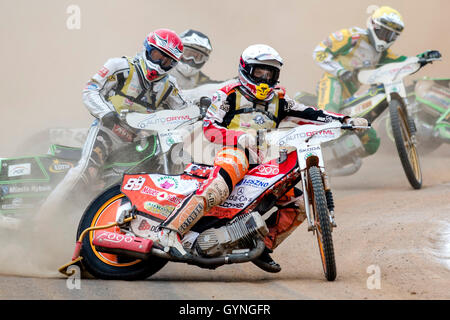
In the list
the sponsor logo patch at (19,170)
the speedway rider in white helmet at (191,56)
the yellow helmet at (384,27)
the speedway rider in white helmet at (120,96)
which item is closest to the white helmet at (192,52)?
the speedway rider in white helmet at (191,56)

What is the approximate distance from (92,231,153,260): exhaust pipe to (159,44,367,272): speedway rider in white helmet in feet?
0.49

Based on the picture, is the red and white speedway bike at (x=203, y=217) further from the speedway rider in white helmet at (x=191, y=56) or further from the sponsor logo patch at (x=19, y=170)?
the speedway rider in white helmet at (x=191, y=56)

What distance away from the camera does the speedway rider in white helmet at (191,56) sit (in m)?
11.0

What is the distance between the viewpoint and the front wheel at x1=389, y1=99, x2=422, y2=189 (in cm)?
931

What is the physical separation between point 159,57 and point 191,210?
2691 mm

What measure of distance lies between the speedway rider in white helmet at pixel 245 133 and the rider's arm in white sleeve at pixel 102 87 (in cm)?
209

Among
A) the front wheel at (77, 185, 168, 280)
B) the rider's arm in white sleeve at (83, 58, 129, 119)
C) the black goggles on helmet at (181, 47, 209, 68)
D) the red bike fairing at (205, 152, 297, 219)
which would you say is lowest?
the black goggles on helmet at (181, 47, 209, 68)

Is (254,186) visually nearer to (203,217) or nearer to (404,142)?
(203,217)

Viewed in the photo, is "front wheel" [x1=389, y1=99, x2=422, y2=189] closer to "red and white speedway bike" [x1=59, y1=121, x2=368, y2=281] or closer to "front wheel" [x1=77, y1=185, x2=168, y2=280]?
"red and white speedway bike" [x1=59, y1=121, x2=368, y2=281]

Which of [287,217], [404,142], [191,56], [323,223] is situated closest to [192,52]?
[191,56]

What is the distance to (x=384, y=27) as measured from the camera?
10977mm

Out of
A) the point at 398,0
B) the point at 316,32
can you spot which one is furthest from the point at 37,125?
the point at 398,0

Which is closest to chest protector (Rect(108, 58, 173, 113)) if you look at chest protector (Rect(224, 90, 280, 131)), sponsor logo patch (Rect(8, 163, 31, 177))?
sponsor logo patch (Rect(8, 163, 31, 177))
